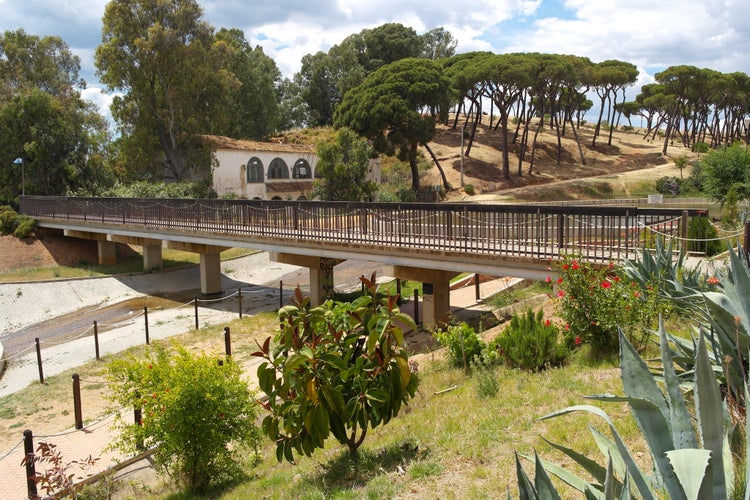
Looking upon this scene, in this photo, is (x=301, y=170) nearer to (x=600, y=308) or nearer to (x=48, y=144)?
(x=48, y=144)

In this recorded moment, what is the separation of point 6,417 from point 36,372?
12.5 ft

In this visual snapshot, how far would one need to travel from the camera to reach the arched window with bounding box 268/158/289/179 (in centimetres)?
4718

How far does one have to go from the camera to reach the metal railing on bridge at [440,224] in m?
11.9

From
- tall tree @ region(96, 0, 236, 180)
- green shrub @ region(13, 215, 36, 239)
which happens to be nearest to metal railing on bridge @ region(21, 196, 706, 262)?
green shrub @ region(13, 215, 36, 239)

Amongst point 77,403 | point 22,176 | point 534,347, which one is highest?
point 22,176

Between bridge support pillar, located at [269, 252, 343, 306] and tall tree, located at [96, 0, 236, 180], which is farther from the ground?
tall tree, located at [96, 0, 236, 180]

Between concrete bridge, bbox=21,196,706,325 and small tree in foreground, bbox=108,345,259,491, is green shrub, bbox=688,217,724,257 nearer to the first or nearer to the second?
concrete bridge, bbox=21,196,706,325

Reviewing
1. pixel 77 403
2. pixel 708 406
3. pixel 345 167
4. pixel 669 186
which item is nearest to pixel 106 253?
pixel 345 167

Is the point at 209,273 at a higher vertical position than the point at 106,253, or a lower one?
lower

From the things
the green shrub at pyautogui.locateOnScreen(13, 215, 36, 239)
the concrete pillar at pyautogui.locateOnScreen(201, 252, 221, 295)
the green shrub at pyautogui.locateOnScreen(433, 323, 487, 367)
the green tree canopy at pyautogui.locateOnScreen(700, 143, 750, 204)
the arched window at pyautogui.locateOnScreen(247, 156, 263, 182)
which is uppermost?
the arched window at pyautogui.locateOnScreen(247, 156, 263, 182)

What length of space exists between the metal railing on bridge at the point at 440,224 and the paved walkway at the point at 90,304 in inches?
120

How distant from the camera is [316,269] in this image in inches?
804

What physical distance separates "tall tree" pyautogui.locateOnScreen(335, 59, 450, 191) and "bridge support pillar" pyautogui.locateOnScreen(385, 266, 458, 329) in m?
27.7

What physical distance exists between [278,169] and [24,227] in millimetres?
19917
